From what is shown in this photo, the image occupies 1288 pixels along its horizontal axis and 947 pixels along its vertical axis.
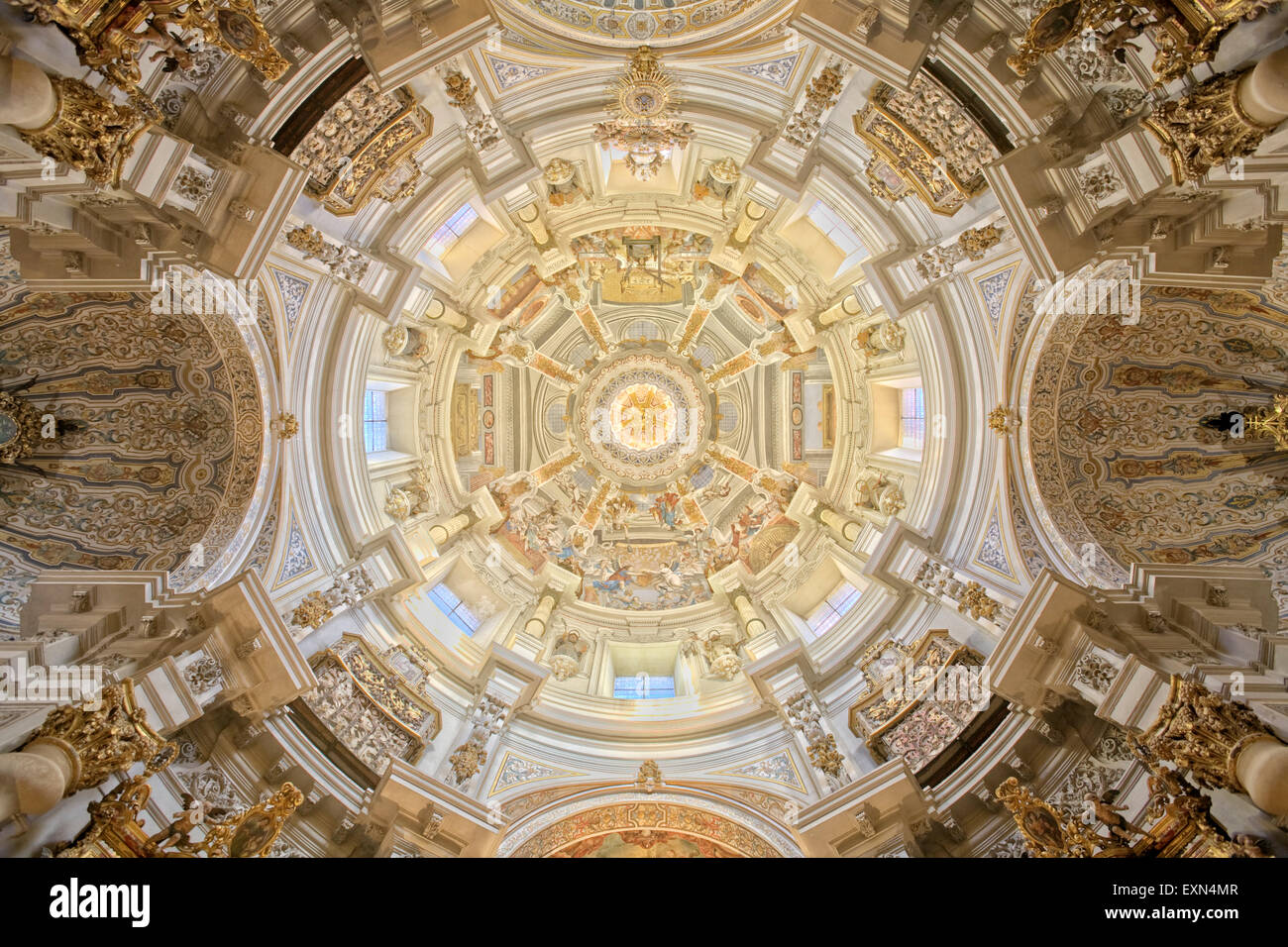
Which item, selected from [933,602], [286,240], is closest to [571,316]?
[286,240]

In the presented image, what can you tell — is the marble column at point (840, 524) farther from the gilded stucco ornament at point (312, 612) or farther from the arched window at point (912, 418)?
the gilded stucco ornament at point (312, 612)

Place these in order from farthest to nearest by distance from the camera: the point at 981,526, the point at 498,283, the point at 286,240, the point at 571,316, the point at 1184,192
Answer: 1. the point at 571,316
2. the point at 498,283
3. the point at 981,526
4. the point at 286,240
5. the point at 1184,192

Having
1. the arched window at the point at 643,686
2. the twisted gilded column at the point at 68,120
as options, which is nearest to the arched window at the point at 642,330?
the arched window at the point at 643,686

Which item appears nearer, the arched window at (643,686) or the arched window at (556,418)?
the arched window at (643,686)

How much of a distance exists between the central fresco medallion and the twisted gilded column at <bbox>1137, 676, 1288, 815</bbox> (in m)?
17.4

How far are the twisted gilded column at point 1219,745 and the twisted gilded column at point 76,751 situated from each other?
13.8 m

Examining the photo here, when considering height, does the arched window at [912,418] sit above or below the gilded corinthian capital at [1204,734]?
above

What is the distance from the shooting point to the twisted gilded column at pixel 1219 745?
844 cm

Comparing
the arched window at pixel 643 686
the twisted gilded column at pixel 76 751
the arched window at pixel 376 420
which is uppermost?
the arched window at pixel 376 420

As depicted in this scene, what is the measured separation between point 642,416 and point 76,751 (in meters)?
19.4

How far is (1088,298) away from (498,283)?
14.9 metres

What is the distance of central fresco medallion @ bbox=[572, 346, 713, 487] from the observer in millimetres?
Answer: 26156
